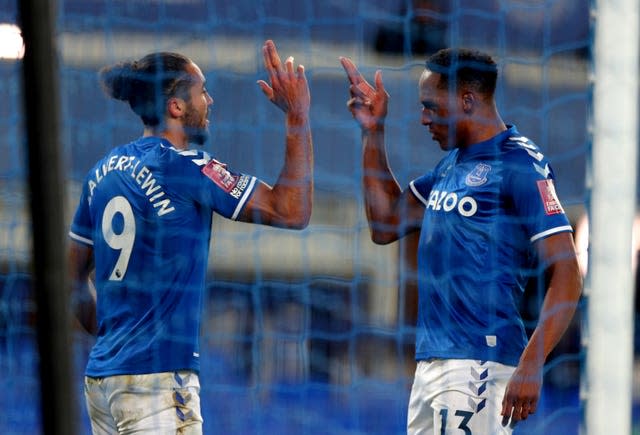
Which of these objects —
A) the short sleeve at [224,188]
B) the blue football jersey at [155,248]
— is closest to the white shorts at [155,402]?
the blue football jersey at [155,248]

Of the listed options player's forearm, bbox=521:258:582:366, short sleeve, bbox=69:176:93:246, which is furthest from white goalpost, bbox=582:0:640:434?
short sleeve, bbox=69:176:93:246

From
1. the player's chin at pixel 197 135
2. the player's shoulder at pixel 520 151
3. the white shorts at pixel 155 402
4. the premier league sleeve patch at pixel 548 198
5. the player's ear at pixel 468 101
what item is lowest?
the white shorts at pixel 155 402

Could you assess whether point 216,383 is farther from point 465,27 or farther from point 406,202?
point 465,27

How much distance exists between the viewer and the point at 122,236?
200 cm

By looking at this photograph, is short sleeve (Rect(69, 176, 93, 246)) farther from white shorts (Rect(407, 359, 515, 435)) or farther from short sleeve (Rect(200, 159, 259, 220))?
white shorts (Rect(407, 359, 515, 435))

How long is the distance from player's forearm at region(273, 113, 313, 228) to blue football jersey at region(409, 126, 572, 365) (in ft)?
0.83

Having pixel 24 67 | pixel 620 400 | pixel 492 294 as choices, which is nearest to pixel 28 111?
pixel 24 67

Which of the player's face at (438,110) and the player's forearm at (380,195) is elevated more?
the player's face at (438,110)

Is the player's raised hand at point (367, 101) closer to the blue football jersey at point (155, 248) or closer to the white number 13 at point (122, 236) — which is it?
the blue football jersey at point (155, 248)

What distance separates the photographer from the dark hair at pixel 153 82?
6.72 ft

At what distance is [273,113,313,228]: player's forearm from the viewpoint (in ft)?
6.39

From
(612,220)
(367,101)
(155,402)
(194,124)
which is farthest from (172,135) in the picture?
(612,220)

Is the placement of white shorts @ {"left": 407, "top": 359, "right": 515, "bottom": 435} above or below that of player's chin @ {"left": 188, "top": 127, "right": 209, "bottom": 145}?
below

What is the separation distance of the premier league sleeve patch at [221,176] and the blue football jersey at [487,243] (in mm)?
380
